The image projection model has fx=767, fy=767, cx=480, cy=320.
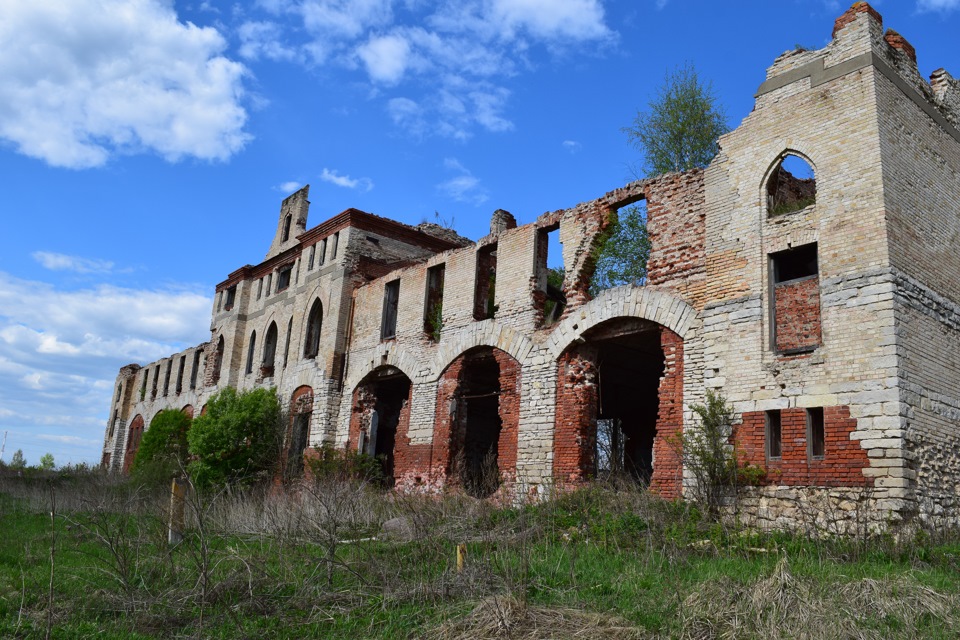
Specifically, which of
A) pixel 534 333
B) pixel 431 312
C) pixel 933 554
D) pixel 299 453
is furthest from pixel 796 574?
pixel 299 453

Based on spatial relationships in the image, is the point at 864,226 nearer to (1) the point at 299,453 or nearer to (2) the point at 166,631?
(2) the point at 166,631

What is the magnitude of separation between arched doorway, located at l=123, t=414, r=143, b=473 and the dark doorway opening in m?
23.6

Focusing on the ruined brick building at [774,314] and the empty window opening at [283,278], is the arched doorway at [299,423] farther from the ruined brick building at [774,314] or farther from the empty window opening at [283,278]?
the empty window opening at [283,278]

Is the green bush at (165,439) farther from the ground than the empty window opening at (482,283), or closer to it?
closer to it

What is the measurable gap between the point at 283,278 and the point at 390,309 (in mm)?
7378

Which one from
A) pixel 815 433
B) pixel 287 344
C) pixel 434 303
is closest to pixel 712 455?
pixel 815 433

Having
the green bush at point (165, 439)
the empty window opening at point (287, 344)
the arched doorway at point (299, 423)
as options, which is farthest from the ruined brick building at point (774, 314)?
the green bush at point (165, 439)

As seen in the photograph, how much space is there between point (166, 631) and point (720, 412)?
7968 mm

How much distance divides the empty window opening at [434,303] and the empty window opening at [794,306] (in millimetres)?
8386

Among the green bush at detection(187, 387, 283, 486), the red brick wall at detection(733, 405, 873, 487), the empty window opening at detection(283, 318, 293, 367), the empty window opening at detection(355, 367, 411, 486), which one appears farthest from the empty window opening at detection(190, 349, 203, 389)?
the red brick wall at detection(733, 405, 873, 487)

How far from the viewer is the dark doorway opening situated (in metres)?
14.0

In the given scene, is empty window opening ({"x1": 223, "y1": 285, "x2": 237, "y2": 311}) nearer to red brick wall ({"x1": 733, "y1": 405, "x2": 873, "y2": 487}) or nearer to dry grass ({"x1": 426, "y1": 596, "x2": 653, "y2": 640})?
red brick wall ({"x1": 733, "y1": 405, "x2": 873, "y2": 487})

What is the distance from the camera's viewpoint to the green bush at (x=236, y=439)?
20625mm

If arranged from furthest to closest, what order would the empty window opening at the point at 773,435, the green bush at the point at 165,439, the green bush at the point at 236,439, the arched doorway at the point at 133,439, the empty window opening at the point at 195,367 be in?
the arched doorway at the point at 133,439 → the empty window opening at the point at 195,367 → the green bush at the point at 165,439 → the green bush at the point at 236,439 → the empty window opening at the point at 773,435
